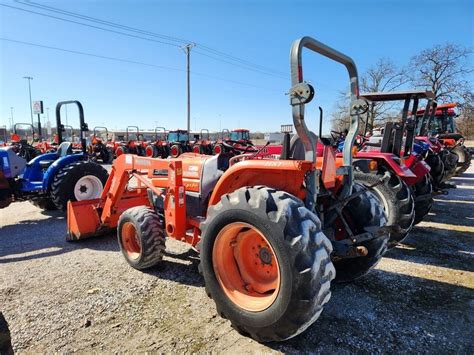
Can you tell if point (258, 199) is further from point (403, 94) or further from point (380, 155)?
point (403, 94)

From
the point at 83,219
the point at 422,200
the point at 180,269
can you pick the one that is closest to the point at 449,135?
the point at 422,200

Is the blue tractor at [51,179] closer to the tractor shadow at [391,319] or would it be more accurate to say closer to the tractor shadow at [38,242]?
the tractor shadow at [38,242]

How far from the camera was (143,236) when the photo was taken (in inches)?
136

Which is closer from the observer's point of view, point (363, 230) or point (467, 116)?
point (363, 230)

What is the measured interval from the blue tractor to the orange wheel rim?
287 centimetres

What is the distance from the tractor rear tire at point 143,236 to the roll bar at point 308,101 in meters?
1.82

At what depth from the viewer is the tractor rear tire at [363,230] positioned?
3049mm

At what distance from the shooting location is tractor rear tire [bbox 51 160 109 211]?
597 cm

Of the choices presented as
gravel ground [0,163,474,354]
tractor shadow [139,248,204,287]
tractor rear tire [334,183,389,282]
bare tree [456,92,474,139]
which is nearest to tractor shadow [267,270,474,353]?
gravel ground [0,163,474,354]

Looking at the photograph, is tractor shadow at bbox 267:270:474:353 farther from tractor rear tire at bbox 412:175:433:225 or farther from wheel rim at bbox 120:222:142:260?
wheel rim at bbox 120:222:142:260

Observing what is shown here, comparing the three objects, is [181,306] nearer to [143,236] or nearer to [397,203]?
[143,236]

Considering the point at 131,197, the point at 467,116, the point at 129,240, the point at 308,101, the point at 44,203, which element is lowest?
the point at 44,203

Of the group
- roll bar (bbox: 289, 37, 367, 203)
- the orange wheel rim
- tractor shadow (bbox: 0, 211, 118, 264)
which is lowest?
tractor shadow (bbox: 0, 211, 118, 264)

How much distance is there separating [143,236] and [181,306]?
2.90ft
